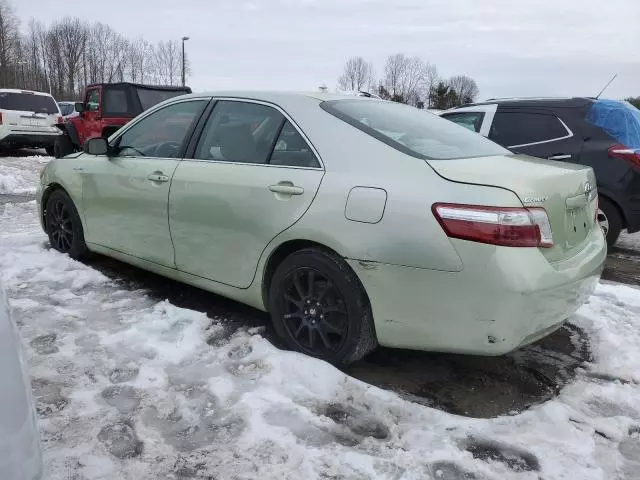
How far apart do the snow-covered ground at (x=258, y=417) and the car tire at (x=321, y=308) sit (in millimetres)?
129

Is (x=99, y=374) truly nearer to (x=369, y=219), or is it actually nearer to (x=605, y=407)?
(x=369, y=219)

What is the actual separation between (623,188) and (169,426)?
5.14 meters

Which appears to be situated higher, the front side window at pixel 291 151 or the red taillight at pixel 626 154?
the front side window at pixel 291 151

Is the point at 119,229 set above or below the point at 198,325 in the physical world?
above

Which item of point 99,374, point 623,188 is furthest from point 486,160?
point 623,188

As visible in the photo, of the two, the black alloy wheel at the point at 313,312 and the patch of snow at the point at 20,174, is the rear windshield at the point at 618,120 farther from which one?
the patch of snow at the point at 20,174

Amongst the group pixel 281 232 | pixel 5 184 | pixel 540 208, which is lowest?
pixel 5 184

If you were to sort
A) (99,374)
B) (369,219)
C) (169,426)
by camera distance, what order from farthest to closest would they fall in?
1. (99,374)
2. (369,219)
3. (169,426)

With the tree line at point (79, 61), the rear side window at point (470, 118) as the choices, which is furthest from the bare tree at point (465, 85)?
the rear side window at point (470, 118)

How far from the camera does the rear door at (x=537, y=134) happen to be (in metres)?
6.09

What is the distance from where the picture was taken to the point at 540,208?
8.93ft

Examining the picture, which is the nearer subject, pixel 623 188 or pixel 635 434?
pixel 635 434

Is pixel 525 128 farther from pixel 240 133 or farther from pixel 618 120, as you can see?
pixel 240 133

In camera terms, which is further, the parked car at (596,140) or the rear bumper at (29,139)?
the rear bumper at (29,139)
